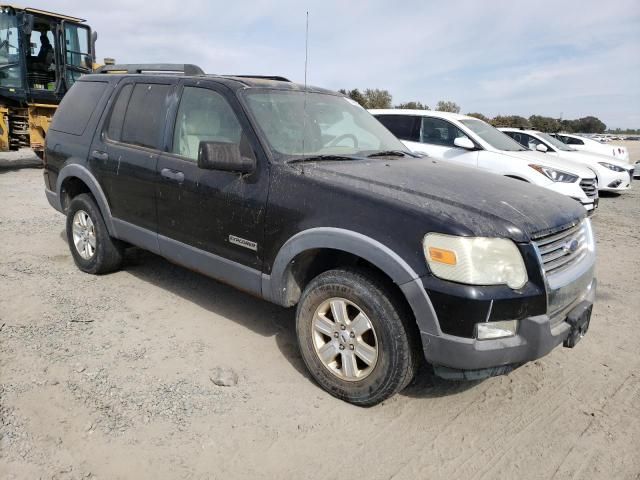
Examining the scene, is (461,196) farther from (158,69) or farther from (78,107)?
(78,107)

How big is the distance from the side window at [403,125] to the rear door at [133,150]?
17.4 feet

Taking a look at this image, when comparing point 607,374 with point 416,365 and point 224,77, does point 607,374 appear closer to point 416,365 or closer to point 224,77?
point 416,365

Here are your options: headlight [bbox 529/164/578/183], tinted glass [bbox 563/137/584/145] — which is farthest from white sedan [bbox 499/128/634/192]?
tinted glass [bbox 563/137/584/145]

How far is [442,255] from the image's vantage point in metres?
2.51

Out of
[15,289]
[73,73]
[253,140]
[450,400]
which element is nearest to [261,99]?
[253,140]

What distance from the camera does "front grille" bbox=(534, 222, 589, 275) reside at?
8.79ft

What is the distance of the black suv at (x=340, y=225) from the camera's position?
254 cm

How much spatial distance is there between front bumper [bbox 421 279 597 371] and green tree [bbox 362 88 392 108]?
3068cm

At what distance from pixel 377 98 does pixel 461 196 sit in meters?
32.6

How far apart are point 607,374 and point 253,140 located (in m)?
2.90

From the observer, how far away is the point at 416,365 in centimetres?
276

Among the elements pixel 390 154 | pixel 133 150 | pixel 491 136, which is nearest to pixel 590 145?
pixel 491 136

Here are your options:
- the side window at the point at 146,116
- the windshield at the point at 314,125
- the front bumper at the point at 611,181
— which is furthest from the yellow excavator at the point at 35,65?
the front bumper at the point at 611,181

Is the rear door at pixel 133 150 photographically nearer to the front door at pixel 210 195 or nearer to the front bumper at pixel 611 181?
the front door at pixel 210 195
